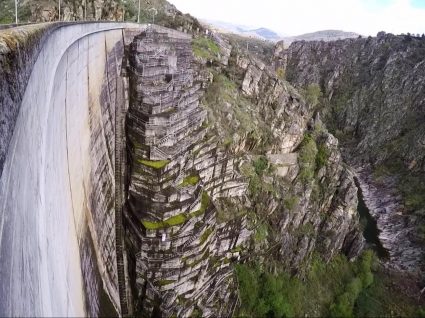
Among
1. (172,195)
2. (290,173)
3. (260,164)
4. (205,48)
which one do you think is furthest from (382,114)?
(172,195)

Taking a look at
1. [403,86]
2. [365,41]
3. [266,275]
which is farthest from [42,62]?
[365,41]

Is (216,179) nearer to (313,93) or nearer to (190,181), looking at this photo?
(190,181)

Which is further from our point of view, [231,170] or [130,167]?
[231,170]

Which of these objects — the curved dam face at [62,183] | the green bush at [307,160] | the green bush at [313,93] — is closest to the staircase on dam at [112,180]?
the curved dam face at [62,183]

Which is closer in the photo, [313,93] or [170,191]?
[170,191]

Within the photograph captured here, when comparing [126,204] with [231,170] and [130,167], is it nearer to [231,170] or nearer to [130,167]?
[130,167]

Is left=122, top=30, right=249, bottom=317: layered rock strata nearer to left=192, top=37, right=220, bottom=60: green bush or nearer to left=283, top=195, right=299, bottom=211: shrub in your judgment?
left=283, top=195, right=299, bottom=211: shrub
